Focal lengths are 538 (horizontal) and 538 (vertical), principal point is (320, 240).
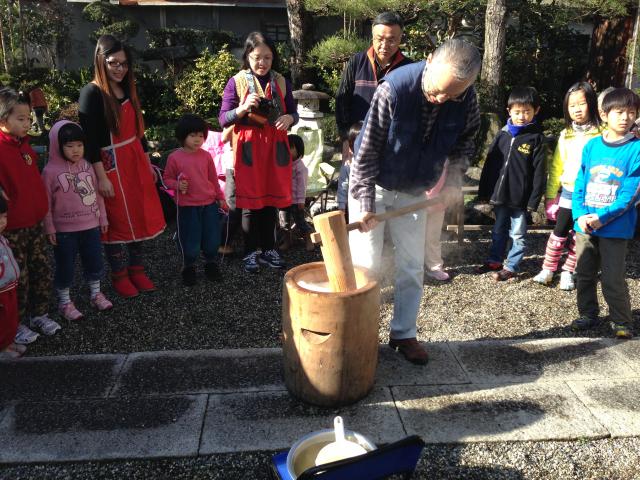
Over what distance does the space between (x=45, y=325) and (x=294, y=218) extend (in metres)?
2.74

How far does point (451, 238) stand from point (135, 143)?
11.3 feet

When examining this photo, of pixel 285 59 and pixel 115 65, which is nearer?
pixel 115 65

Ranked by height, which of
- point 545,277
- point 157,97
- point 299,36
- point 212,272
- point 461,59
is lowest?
point 545,277

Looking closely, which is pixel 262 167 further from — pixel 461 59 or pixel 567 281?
pixel 567 281

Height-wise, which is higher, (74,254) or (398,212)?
(398,212)

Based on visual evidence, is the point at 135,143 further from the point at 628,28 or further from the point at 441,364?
the point at 628,28

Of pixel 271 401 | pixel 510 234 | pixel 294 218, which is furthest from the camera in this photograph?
pixel 294 218

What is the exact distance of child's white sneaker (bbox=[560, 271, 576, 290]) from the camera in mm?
4664

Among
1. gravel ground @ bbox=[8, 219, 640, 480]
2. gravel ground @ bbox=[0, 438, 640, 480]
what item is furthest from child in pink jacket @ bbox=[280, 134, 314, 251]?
gravel ground @ bbox=[0, 438, 640, 480]

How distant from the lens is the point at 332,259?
281 centimetres

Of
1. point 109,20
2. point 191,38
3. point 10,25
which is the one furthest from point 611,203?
point 10,25

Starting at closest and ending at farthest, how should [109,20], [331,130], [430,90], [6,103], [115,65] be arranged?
[430,90], [6,103], [115,65], [331,130], [109,20]

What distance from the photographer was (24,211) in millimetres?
3477

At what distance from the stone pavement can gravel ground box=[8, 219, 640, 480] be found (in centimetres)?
8
